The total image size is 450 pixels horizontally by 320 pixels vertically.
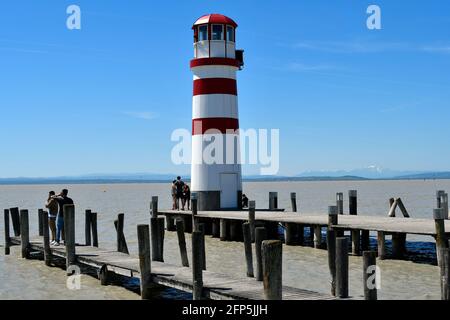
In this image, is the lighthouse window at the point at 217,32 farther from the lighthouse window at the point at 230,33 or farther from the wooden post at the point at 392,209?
the wooden post at the point at 392,209

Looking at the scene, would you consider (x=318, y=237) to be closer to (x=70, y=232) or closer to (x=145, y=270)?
(x=70, y=232)

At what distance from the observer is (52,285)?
16.5m

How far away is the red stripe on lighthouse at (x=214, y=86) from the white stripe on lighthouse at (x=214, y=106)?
0.17 meters

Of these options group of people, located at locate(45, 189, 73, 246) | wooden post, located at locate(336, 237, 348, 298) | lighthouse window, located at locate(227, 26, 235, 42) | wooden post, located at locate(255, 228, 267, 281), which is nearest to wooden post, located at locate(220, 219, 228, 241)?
group of people, located at locate(45, 189, 73, 246)

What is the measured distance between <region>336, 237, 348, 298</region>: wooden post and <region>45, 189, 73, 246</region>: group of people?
1031cm

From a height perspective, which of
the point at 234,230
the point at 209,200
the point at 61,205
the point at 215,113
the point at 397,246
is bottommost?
the point at 397,246

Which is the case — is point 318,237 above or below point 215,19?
below

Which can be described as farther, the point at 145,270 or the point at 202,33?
the point at 202,33

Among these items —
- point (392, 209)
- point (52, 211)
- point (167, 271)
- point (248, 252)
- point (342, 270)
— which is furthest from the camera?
point (392, 209)

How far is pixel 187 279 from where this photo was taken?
524 inches

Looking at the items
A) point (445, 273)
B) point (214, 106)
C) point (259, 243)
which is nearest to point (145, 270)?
point (259, 243)

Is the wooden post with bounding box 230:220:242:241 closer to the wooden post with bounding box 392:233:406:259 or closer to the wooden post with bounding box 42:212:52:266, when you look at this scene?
the wooden post with bounding box 392:233:406:259

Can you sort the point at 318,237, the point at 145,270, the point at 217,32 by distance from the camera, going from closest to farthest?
the point at 145,270 < the point at 318,237 < the point at 217,32

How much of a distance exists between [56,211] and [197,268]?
889 centimetres
